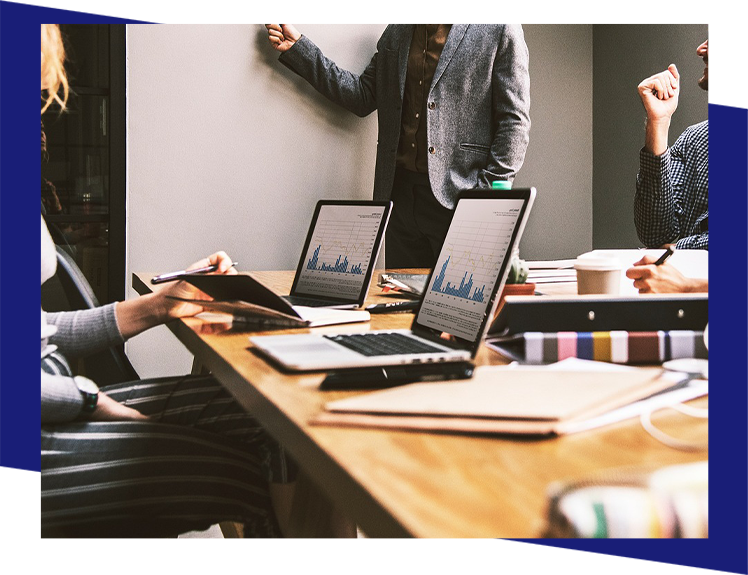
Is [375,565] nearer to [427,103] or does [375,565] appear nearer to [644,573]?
[644,573]

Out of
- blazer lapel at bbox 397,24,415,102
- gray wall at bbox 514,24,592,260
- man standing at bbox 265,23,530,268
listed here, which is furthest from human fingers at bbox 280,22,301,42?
gray wall at bbox 514,24,592,260

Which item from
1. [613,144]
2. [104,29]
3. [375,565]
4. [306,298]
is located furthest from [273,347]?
[613,144]

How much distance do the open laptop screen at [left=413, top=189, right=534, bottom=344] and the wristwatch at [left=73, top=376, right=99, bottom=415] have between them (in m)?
0.44

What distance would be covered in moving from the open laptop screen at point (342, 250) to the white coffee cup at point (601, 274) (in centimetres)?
41

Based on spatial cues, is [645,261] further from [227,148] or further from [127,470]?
[227,148]

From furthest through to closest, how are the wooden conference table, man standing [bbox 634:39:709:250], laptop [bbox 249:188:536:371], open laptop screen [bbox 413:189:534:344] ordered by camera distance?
man standing [bbox 634:39:709:250]
open laptop screen [bbox 413:189:534:344]
laptop [bbox 249:188:536:371]
the wooden conference table

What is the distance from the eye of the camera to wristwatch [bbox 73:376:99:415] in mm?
934

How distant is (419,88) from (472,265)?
6.00ft

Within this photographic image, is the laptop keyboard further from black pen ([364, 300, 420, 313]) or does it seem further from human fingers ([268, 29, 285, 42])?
human fingers ([268, 29, 285, 42])

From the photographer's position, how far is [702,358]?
0.74 meters
